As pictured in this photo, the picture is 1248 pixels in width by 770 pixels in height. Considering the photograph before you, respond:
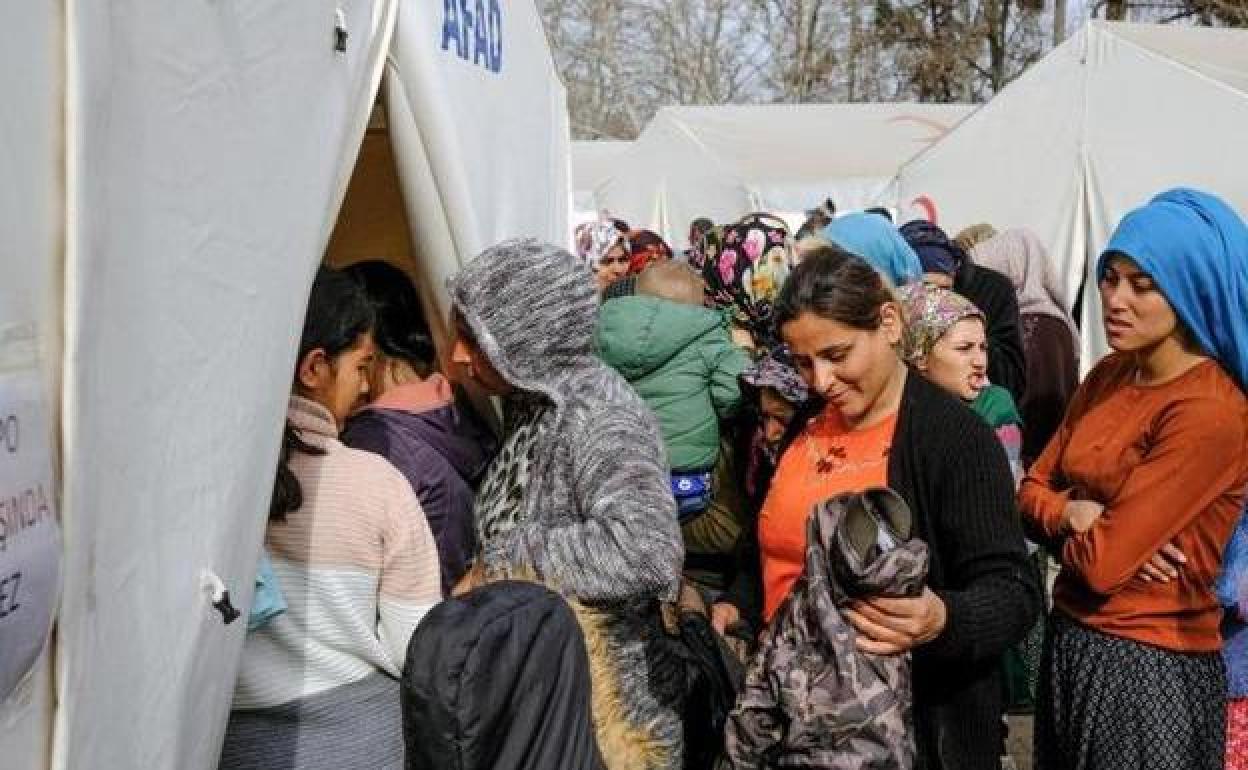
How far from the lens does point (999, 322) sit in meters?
4.48

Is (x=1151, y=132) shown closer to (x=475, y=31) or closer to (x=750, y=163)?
(x=750, y=163)

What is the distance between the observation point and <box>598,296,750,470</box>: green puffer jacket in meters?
3.46

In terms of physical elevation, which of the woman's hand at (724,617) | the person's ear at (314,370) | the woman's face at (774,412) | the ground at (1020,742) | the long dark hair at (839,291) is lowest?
the ground at (1020,742)

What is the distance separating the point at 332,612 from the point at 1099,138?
27.6ft

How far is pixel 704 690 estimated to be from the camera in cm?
252

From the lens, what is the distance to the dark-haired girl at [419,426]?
2596 mm

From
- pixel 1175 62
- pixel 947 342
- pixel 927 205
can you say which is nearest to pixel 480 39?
pixel 947 342

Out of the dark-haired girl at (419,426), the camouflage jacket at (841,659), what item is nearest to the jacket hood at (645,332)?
the dark-haired girl at (419,426)

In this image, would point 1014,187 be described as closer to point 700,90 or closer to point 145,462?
point 145,462

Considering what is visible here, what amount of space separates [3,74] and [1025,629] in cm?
179

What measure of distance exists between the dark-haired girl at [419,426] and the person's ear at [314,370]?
0.80 ft

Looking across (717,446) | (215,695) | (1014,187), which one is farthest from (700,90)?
(215,695)

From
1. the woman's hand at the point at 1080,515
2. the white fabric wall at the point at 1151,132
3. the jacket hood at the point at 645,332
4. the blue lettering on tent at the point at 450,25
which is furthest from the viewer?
the white fabric wall at the point at 1151,132

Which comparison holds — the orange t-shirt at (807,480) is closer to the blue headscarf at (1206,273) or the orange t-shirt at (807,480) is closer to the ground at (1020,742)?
the blue headscarf at (1206,273)
